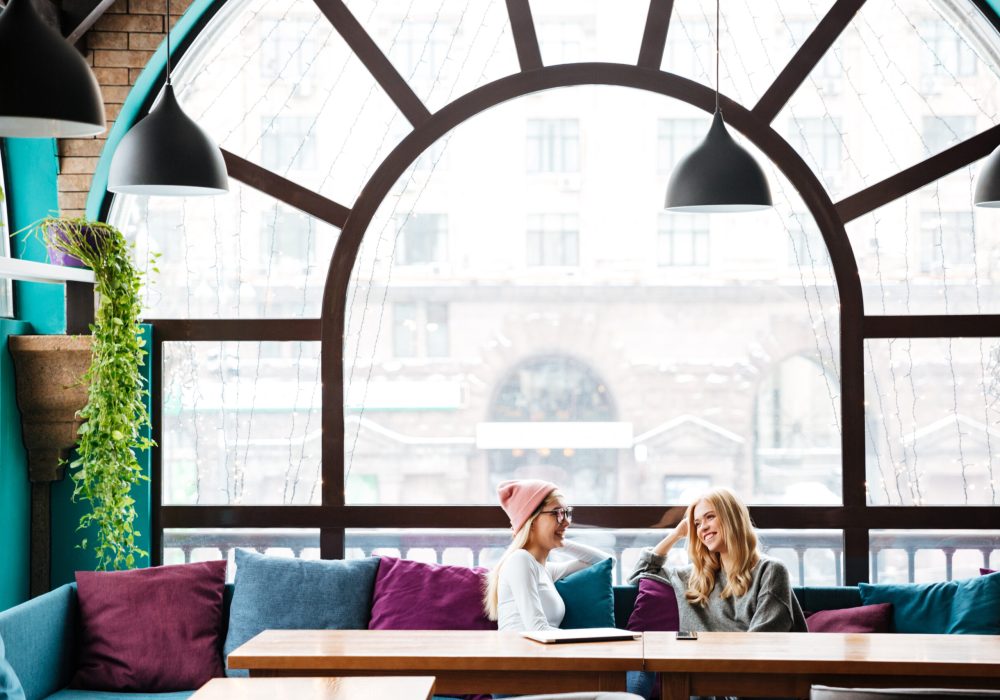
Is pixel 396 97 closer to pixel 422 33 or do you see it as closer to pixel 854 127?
pixel 422 33

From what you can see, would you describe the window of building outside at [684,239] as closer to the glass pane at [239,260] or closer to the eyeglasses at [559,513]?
the eyeglasses at [559,513]

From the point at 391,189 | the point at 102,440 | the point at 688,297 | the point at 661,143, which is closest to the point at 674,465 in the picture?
the point at 688,297

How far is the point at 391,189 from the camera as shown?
186 inches

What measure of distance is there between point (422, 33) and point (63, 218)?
5.86 feet

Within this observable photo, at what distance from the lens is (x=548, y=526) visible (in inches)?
158

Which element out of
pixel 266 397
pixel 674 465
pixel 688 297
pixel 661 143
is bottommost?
pixel 674 465

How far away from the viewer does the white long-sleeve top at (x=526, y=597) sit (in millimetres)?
3791

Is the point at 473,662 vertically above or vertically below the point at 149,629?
above

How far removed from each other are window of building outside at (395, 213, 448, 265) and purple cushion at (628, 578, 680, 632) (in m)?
1.68

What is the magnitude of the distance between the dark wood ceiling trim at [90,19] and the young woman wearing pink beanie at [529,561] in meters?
2.69

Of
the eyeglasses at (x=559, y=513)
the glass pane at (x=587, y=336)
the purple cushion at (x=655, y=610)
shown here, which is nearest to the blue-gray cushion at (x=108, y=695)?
the glass pane at (x=587, y=336)

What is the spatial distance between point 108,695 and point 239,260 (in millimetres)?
1901

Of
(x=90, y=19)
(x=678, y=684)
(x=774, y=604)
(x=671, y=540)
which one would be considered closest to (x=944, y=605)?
(x=774, y=604)

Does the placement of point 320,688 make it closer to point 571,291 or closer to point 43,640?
point 43,640
